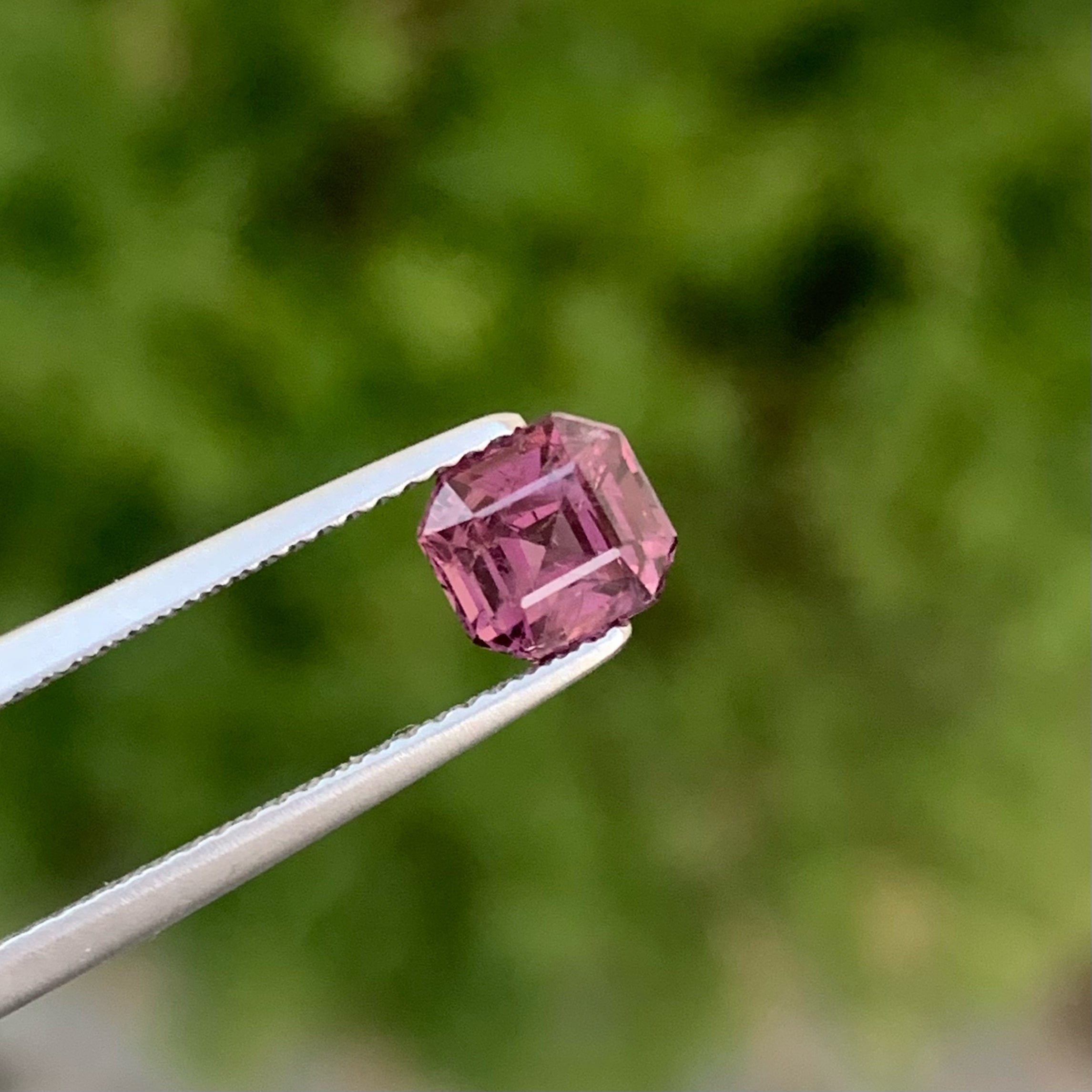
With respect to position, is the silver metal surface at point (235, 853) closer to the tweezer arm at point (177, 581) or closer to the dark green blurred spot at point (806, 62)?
the tweezer arm at point (177, 581)

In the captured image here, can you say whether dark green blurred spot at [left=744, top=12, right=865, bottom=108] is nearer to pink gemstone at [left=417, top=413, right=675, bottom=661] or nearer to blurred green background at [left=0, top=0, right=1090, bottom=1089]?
blurred green background at [left=0, top=0, right=1090, bottom=1089]

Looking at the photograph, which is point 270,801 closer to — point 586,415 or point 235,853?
point 235,853

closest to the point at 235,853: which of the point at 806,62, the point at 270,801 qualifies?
the point at 270,801

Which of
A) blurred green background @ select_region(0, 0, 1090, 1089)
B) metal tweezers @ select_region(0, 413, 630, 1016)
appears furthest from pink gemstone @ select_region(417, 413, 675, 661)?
blurred green background @ select_region(0, 0, 1090, 1089)

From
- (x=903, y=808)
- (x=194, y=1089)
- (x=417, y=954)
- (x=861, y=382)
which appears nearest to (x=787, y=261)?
(x=861, y=382)

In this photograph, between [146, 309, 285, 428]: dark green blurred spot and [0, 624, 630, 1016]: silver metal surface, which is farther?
[146, 309, 285, 428]: dark green blurred spot

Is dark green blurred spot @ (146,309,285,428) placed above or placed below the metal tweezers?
above

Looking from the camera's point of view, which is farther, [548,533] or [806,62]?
[806,62]
